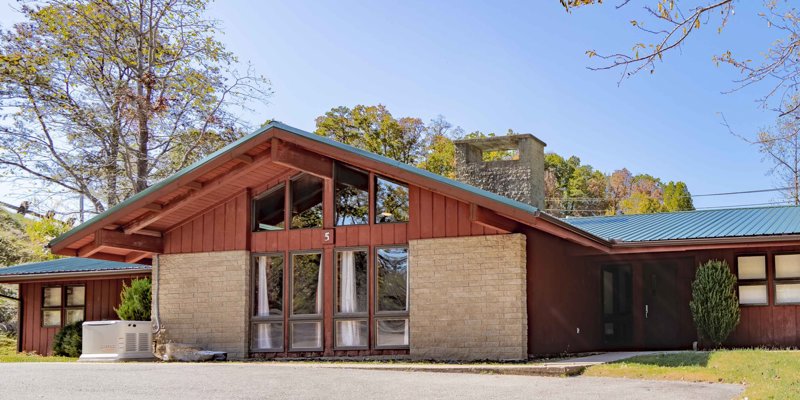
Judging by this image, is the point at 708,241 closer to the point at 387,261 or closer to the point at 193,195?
the point at 387,261

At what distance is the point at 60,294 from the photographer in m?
21.1

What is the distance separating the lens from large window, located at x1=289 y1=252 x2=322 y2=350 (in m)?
15.3

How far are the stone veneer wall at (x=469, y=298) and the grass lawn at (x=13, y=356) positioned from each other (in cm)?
840

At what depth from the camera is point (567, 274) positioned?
15883 mm

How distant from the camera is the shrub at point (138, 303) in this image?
1772cm

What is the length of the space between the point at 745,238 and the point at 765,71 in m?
8.83

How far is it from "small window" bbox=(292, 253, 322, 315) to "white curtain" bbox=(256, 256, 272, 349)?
23.8 inches

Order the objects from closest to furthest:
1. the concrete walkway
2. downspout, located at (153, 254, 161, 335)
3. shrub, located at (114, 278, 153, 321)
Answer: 1. the concrete walkway
2. downspout, located at (153, 254, 161, 335)
3. shrub, located at (114, 278, 153, 321)

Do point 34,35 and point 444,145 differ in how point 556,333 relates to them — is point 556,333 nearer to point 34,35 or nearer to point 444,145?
point 34,35

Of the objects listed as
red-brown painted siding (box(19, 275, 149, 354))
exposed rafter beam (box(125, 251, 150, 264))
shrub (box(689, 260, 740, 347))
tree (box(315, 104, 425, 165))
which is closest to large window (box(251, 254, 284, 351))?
exposed rafter beam (box(125, 251, 150, 264))

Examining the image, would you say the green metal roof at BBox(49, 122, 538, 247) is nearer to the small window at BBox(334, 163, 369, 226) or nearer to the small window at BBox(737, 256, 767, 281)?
the small window at BBox(334, 163, 369, 226)

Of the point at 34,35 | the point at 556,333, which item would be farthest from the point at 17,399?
the point at 34,35

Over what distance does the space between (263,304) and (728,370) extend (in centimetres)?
836

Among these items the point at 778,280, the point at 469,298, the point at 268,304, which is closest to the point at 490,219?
the point at 469,298
